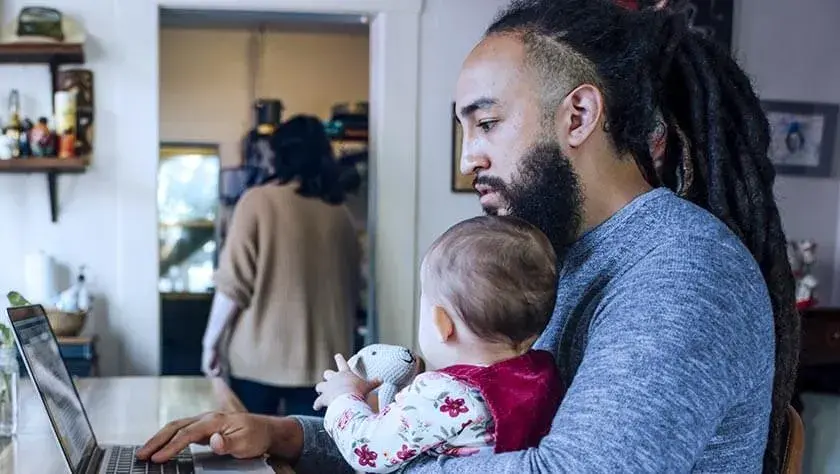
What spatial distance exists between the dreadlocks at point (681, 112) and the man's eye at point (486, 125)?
73mm

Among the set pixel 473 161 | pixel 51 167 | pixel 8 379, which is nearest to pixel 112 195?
pixel 51 167

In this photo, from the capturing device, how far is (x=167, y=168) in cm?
550

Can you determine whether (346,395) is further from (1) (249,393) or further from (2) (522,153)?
(1) (249,393)

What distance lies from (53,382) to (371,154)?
2.08 meters

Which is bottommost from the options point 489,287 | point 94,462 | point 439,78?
point 94,462

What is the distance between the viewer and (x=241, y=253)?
2.78m

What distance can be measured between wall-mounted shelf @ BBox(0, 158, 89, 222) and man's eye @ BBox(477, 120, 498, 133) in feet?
7.21

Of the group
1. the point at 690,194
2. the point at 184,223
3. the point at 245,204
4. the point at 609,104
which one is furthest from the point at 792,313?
the point at 184,223

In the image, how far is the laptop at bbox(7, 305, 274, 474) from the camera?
1.18m

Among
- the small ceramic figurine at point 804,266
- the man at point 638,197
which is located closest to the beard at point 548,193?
the man at point 638,197

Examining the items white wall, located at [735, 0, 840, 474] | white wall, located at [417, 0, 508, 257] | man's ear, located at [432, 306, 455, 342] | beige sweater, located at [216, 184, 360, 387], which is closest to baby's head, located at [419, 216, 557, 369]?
man's ear, located at [432, 306, 455, 342]

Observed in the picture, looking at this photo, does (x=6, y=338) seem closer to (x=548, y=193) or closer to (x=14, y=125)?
(x=548, y=193)

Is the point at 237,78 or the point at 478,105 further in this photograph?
the point at 237,78

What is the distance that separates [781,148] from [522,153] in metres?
2.78
